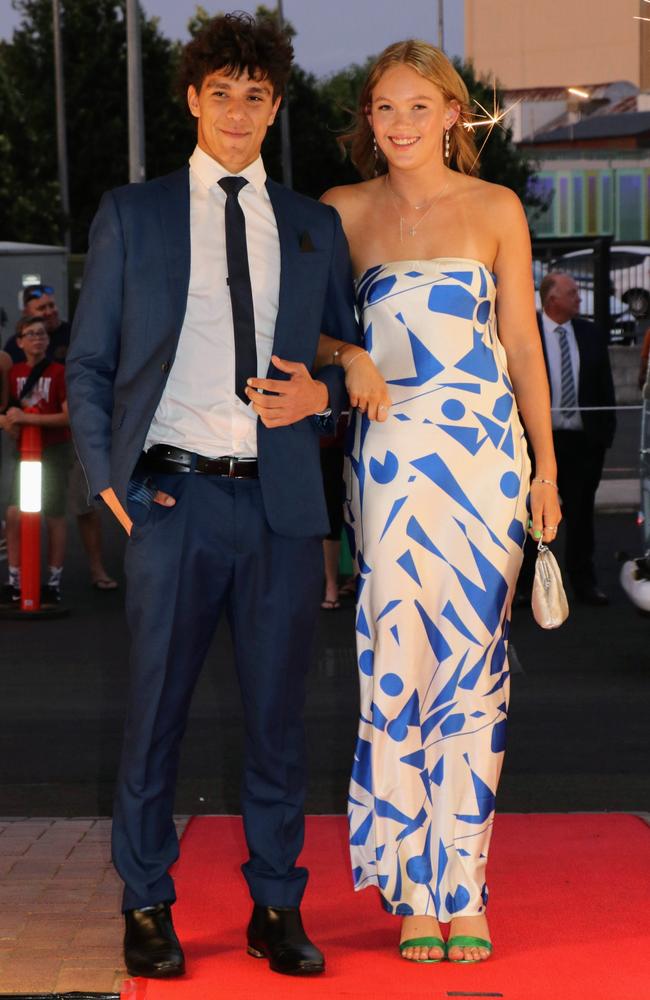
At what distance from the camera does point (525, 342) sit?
4297 millimetres

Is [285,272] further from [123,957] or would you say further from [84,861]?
[84,861]

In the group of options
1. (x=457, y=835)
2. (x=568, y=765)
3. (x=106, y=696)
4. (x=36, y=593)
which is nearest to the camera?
(x=457, y=835)

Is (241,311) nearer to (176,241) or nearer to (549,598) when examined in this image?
(176,241)

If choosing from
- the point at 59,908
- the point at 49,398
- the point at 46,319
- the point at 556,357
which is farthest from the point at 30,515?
the point at 59,908

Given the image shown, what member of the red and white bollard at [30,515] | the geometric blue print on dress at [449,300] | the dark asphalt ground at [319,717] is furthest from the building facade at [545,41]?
the geometric blue print on dress at [449,300]

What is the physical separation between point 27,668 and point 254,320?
18.0 feet

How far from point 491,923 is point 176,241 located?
78.4 inches

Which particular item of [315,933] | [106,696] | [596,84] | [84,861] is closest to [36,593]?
[106,696]

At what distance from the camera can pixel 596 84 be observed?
267ft

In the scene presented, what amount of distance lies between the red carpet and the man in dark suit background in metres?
5.65

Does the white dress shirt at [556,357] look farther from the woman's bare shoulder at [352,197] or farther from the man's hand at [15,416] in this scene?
the woman's bare shoulder at [352,197]

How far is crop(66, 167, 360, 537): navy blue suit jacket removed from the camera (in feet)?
12.8

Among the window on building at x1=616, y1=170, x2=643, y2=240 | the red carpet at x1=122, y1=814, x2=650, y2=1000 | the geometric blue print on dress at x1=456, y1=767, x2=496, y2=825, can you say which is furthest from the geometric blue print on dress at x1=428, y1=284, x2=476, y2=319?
the window on building at x1=616, y1=170, x2=643, y2=240

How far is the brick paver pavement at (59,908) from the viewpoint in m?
4.08
